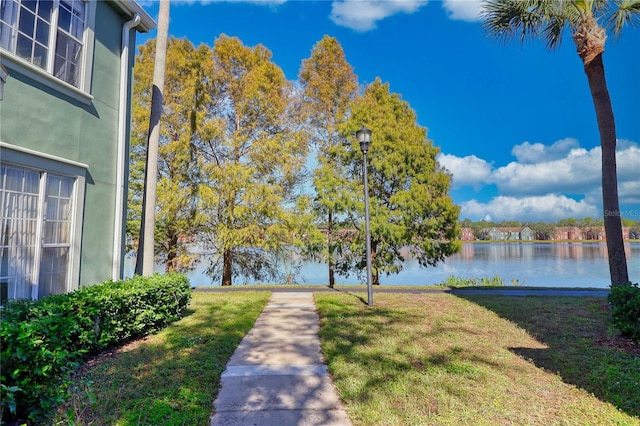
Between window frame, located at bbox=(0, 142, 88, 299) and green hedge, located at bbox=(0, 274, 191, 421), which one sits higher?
window frame, located at bbox=(0, 142, 88, 299)

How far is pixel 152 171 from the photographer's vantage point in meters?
6.75

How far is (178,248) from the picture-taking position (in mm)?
12938

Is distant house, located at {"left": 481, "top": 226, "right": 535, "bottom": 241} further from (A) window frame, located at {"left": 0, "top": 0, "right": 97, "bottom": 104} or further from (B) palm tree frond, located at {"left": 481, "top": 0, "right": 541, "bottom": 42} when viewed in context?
(A) window frame, located at {"left": 0, "top": 0, "right": 97, "bottom": 104}

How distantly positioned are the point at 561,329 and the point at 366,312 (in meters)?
3.34

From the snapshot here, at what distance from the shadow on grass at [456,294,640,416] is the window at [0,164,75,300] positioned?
6777 millimetres

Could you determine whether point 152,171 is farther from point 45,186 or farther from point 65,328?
point 65,328

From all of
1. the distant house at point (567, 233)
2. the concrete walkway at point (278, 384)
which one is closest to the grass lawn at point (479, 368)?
the concrete walkway at point (278, 384)

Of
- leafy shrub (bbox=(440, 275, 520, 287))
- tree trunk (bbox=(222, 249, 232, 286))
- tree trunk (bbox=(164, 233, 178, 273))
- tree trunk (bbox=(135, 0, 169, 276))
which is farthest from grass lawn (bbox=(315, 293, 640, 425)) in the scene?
tree trunk (bbox=(164, 233, 178, 273))

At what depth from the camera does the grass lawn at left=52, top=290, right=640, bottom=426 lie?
2699mm

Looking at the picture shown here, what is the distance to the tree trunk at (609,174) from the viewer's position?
6096 millimetres

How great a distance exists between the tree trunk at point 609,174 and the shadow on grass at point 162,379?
6.97 m

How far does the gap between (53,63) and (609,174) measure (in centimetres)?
987

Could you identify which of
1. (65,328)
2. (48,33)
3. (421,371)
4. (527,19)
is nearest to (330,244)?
(527,19)

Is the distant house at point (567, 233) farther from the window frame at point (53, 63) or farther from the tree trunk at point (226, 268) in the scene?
the window frame at point (53, 63)
